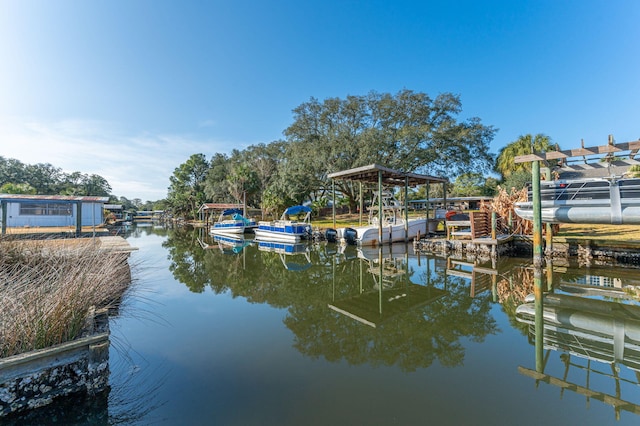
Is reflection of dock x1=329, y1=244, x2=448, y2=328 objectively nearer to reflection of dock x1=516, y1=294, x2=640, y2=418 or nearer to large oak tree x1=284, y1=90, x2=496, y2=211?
reflection of dock x1=516, y1=294, x2=640, y2=418

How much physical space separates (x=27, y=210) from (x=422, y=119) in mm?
31354

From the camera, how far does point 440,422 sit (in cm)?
272

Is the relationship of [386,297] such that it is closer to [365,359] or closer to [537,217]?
[365,359]

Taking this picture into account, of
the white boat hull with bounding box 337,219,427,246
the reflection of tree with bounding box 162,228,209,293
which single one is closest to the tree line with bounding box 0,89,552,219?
the white boat hull with bounding box 337,219,427,246

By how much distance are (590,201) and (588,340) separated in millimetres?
6641

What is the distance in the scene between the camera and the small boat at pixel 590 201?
27.8ft

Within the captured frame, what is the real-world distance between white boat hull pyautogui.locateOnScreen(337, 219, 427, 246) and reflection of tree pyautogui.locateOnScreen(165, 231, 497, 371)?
4.35 m

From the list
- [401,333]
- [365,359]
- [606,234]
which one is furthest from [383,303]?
[606,234]

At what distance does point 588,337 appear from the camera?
4.45m

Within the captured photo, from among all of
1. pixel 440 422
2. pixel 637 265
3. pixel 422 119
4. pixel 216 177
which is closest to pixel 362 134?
pixel 422 119

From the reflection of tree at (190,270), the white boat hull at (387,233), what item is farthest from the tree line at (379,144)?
the reflection of tree at (190,270)

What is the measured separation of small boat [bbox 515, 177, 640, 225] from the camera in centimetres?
847

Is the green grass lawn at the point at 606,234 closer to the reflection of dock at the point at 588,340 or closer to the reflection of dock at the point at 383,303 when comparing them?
the reflection of dock at the point at 588,340

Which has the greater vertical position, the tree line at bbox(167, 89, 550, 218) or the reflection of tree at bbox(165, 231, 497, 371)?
the tree line at bbox(167, 89, 550, 218)
